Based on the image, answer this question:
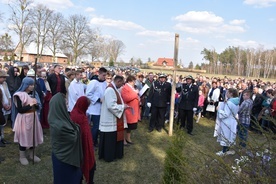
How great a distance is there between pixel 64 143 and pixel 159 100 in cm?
556

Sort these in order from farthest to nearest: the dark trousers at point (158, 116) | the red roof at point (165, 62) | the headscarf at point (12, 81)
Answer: the red roof at point (165, 62) → the dark trousers at point (158, 116) → the headscarf at point (12, 81)

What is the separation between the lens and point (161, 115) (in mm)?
8977

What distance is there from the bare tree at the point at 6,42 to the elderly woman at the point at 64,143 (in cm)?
5336

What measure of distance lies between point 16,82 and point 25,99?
3.47 meters

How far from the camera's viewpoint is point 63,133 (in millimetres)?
3477

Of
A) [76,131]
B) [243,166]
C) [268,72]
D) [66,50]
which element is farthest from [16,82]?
[268,72]

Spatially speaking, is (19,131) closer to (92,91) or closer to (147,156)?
(92,91)

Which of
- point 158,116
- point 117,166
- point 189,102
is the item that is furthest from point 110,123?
point 189,102

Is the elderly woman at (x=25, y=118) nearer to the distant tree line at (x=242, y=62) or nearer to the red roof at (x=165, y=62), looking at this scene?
the red roof at (x=165, y=62)

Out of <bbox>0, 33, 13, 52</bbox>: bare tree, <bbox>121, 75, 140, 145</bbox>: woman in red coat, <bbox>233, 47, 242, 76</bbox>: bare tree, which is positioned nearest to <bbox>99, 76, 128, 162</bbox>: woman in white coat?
<bbox>121, 75, 140, 145</bbox>: woman in red coat

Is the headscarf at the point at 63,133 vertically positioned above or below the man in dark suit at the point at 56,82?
below

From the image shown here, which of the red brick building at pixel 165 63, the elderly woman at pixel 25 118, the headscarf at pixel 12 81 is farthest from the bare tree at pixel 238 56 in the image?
the elderly woman at pixel 25 118

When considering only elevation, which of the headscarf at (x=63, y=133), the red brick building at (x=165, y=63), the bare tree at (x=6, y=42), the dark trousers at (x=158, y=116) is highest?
the bare tree at (x=6, y=42)

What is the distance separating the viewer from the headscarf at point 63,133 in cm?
346
